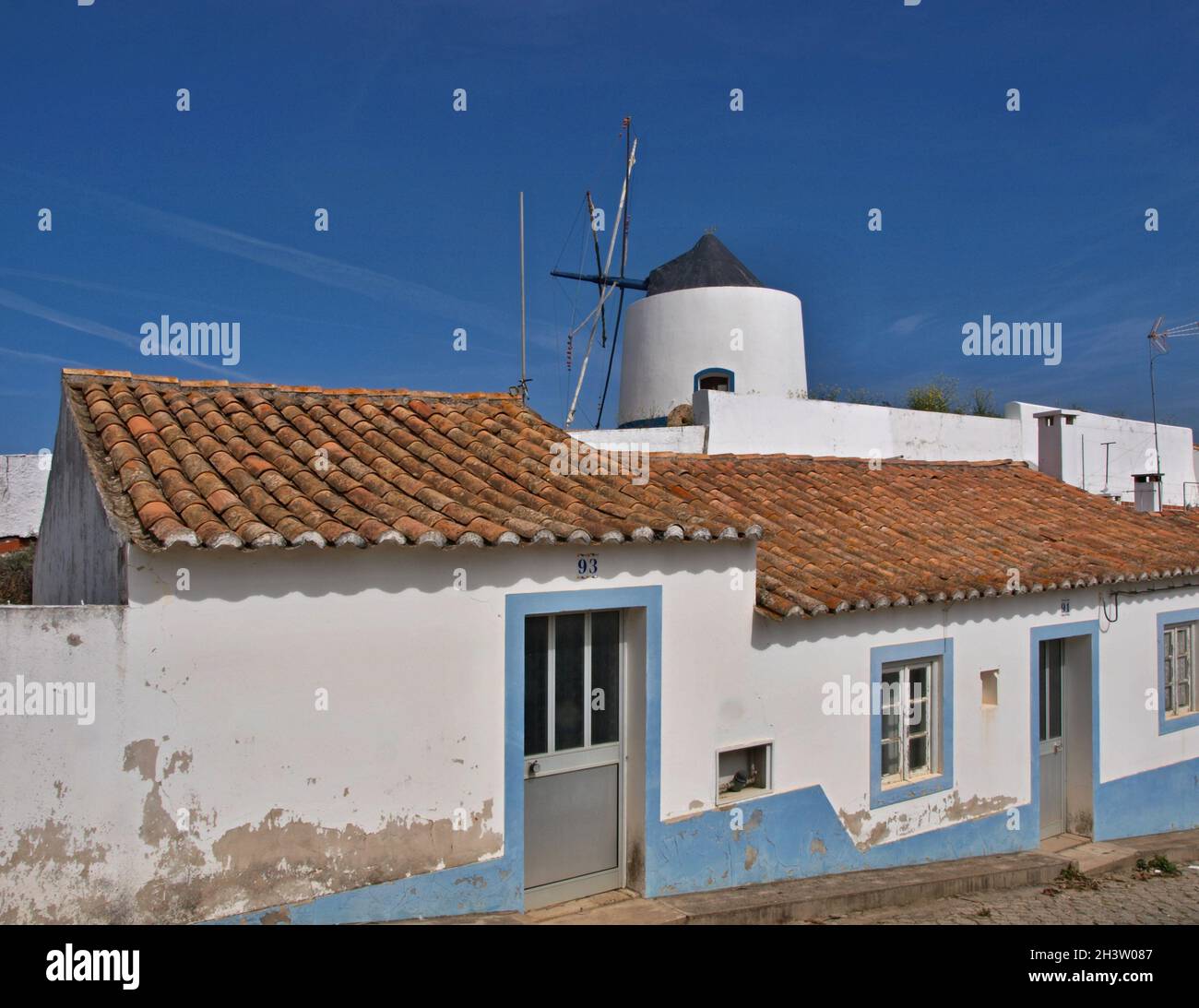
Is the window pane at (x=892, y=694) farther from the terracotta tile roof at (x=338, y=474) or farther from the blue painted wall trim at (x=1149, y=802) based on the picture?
the blue painted wall trim at (x=1149, y=802)

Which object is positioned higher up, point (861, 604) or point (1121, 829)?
point (861, 604)

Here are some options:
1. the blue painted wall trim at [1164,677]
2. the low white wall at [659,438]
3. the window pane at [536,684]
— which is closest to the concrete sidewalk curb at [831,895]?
the window pane at [536,684]

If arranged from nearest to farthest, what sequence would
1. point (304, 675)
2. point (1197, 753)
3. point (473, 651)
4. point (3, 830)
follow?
point (3, 830) → point (304, 675) → point (473, 651) → point (1197, 753)

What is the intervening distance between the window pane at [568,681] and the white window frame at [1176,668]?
856cm

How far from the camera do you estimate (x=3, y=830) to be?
478 cm

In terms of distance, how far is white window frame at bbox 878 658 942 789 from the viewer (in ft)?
29.5

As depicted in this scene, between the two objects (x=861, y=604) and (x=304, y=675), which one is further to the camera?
(x=861, y=604)

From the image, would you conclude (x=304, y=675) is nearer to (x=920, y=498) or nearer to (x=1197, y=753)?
(x=920, y=498)

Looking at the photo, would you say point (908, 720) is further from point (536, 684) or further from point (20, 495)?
point (20, 495)

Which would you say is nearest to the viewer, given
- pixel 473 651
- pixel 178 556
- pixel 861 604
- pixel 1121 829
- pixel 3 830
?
pixel 3 830

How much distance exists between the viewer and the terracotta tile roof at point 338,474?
18.5ft

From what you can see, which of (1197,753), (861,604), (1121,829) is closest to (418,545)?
(861,604)
